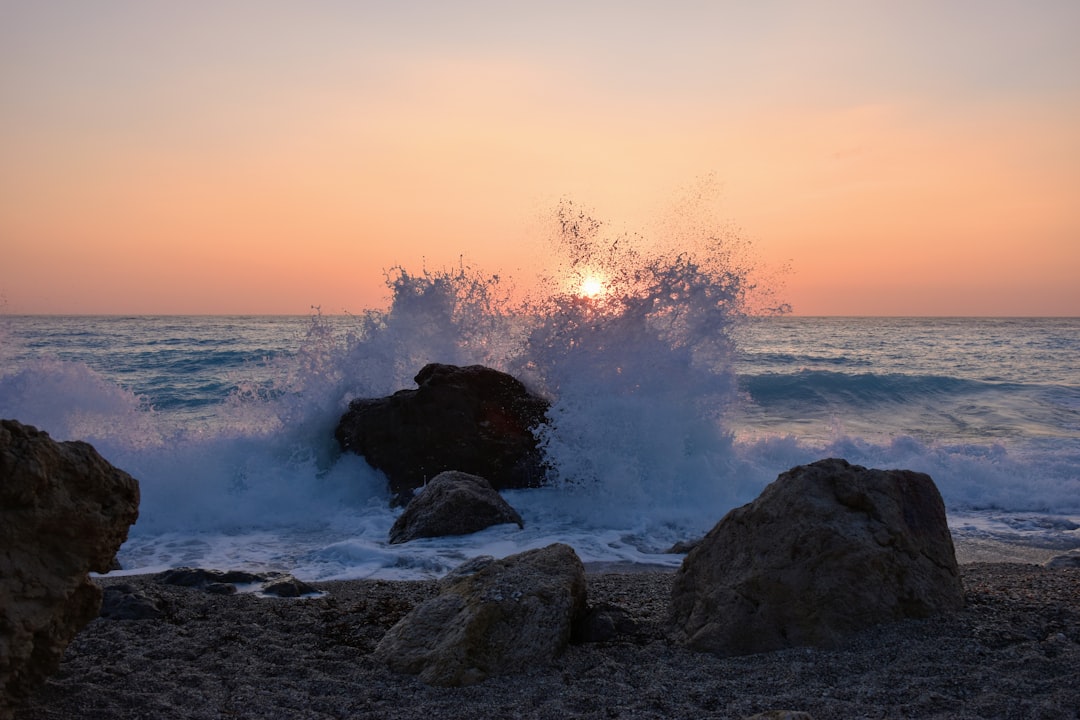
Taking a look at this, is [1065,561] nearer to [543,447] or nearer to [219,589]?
[543,447]

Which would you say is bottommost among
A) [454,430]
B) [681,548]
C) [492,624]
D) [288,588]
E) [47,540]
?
[681,548]

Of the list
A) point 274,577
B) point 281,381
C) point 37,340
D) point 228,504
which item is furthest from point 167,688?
point 37,340

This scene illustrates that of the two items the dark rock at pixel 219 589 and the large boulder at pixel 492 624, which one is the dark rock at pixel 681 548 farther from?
the dark rock at pixel 219 589

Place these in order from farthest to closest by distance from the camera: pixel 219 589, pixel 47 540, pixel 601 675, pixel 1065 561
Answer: pixel 1065 561 → pixel 219 589 → pixel 601 675 → pixel 47 540

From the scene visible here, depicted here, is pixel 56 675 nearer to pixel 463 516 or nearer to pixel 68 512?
pixel 68 512

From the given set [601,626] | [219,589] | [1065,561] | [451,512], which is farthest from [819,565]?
[451,512]

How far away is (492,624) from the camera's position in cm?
418

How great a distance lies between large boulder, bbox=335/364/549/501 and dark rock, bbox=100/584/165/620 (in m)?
4.94

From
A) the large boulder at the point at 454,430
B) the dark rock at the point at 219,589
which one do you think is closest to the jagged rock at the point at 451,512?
the large boulder at the point at 454,430

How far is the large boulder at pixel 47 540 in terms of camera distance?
3014 mm

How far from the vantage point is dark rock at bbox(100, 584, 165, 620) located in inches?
185

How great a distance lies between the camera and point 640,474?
976 centimetres

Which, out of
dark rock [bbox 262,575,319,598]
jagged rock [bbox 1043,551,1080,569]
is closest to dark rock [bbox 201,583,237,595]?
dark rock [bbox 262,575,319,598]

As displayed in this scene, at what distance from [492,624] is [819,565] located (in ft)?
5.67
